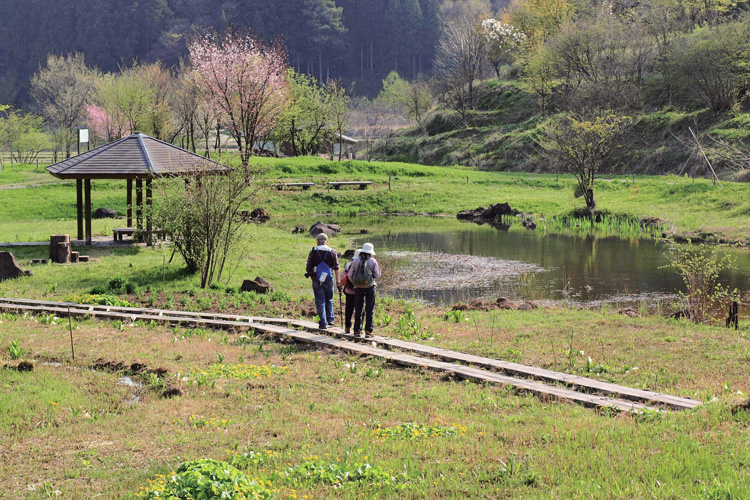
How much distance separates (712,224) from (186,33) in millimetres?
141443

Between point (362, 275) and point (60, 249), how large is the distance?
1255cm

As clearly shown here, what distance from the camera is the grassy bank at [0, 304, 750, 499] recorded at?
259 inches

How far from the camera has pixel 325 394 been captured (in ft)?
32.6

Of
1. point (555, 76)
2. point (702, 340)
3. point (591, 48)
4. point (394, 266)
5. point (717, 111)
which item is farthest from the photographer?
point (555, 76)

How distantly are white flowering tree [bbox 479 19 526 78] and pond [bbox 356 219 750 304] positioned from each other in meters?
63.2

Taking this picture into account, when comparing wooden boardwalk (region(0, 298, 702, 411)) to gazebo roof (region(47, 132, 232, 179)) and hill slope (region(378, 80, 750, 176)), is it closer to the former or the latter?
gazebo roof (region(47, 132, 232, 179))

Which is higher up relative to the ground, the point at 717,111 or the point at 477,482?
the point at 717,111

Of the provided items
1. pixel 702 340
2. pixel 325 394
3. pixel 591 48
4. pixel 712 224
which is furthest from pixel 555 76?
pixel 325 394

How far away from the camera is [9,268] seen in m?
19.4

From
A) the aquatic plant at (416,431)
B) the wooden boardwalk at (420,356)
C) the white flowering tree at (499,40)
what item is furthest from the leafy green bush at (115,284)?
the white flowering tree at (499,40)

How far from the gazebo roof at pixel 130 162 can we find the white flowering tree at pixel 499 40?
73.4 meters

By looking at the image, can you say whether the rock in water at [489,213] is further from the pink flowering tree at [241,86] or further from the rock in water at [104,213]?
the rock in water at [104,213]

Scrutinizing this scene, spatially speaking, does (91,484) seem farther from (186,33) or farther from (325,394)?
(186,33)

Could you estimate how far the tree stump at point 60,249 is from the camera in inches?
843
